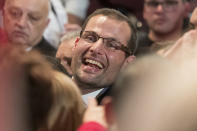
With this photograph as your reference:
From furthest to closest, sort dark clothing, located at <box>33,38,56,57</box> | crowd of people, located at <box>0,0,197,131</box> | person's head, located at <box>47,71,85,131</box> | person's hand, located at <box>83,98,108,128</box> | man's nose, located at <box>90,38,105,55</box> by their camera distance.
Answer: dark clothing, located at <box>33,38,56,57</box> → man's nose, located at <box>90,38,105,55</box> → person's hand, located at <box>83,98,108,128</box> → person's head, located at <box>47,71,85,131</box> → crowd of people, located at <box>0,0,197,131</box>

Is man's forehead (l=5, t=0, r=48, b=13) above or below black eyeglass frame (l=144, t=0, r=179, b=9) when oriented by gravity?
below

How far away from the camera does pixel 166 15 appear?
124 inches

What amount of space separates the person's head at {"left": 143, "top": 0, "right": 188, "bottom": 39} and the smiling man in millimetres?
738

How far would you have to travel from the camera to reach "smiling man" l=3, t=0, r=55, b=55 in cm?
315

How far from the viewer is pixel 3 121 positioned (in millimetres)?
1162

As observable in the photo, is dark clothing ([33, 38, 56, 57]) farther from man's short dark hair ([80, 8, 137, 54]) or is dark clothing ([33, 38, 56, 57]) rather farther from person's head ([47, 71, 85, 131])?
person's head ([47, 71, 85, 131])

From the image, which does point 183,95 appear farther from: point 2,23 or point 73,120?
point 2,23

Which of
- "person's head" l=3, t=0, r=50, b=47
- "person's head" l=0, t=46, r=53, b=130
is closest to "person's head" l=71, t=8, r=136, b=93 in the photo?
"person's head" l=3, t=0, r=50, b=47

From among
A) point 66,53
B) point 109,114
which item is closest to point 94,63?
point 66,53

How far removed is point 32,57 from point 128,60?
1.25 m

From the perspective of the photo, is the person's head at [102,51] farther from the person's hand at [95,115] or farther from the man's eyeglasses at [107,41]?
the person's hand at [95,115]

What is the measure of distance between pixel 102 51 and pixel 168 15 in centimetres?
86

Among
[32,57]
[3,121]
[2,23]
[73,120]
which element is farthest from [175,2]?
[3,121]

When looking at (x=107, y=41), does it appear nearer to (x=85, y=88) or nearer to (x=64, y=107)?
Result: (x=85, y=88)
